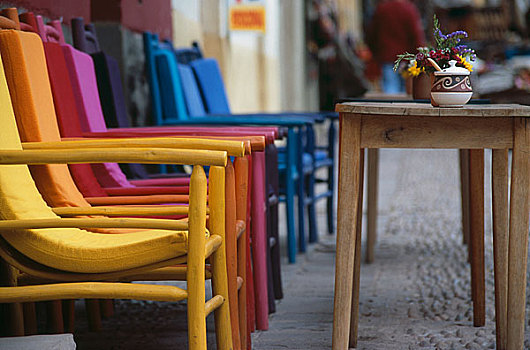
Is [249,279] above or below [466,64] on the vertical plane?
below

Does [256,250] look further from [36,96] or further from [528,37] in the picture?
[528,37]

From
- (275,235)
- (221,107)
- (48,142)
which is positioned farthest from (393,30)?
(48,142)

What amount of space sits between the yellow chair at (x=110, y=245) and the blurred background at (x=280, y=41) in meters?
1.11

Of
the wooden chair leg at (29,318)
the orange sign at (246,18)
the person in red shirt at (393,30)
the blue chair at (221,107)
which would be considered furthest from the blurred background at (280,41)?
the wooden chair leg at (29,318)

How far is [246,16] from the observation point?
292 inches

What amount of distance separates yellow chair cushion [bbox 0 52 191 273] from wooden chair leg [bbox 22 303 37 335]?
0.29 meters

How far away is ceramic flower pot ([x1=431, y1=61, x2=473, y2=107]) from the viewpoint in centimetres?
227

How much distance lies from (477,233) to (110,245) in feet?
4.40

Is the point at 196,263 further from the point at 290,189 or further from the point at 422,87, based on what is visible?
the point at 290,189

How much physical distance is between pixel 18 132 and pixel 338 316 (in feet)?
3.29

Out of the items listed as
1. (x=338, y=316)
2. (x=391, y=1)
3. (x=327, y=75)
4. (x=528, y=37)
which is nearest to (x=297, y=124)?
(x=338, y=316)

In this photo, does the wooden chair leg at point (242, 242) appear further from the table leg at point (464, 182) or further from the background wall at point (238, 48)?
the background wall at point (238, 48)

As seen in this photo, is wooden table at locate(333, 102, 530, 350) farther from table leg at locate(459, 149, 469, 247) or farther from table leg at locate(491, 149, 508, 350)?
table leg at locate(459, 149, 469, 247)

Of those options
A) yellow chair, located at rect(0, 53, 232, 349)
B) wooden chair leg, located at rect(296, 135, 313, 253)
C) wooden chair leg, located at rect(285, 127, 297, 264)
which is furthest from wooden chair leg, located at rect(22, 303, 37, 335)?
wooden chair leg, located at rect(296, 135, 313, 253)
